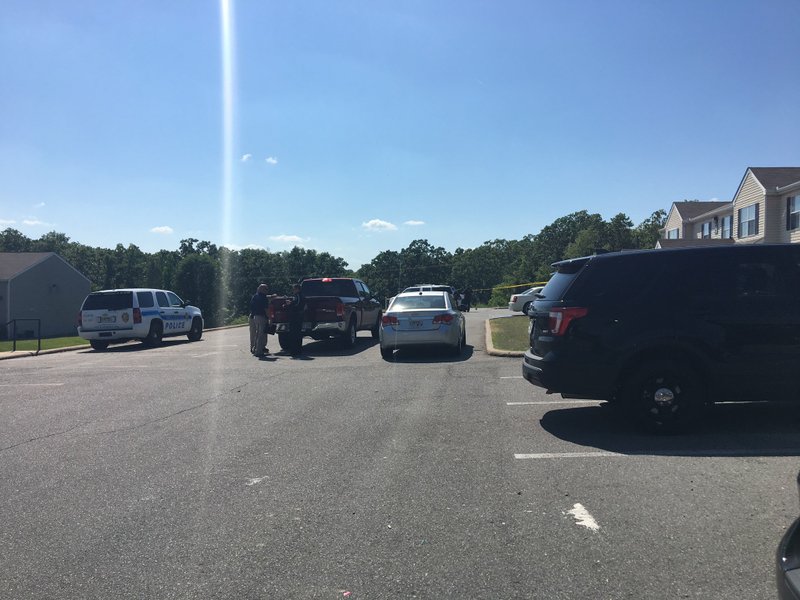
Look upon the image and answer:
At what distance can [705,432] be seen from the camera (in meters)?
6.98

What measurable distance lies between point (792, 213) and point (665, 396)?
101ft

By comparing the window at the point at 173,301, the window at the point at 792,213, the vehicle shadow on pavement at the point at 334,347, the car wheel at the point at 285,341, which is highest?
the window at the point at 792,213

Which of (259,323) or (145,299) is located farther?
(145,299)

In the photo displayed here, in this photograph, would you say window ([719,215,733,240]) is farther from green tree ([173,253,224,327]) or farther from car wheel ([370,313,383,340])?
green tree ([173,253,224,327])

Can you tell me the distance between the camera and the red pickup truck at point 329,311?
16469mm

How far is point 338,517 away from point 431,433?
2.68 metres

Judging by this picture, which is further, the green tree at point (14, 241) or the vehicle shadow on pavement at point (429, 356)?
the green tree at point (14, 241)

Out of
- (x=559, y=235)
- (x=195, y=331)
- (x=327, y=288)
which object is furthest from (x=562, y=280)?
(x=559, y=235)

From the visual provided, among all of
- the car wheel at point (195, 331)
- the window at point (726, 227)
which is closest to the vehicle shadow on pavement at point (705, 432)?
the car wheel at point (195, 331)

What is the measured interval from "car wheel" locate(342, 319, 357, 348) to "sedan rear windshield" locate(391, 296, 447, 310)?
2667 mm

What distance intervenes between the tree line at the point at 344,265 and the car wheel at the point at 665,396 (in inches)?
2800

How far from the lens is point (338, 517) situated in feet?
15.5

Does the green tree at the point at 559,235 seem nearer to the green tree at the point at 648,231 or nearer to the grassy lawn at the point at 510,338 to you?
the green tree at the point at 648,231

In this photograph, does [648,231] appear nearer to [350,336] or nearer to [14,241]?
[350,336]
